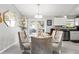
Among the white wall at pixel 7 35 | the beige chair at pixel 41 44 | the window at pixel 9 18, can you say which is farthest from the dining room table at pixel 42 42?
the window at pixel 9 18

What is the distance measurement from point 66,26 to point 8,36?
2010mm

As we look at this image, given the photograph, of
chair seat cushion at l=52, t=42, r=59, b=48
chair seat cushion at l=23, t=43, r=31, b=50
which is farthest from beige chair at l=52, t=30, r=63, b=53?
chair seat cushion at l=23, t=43, r=31, b=50

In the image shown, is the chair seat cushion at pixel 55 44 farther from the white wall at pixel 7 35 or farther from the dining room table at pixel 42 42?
the white wall at pixel 7 35

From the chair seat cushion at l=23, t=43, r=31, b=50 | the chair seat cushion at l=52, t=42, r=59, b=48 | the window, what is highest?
the window

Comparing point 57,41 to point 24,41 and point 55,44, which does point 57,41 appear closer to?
point 55,44

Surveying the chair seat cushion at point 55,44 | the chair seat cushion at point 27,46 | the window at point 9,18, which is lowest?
the chair seat cushion at point 27,46

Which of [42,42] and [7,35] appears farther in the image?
[7,35]

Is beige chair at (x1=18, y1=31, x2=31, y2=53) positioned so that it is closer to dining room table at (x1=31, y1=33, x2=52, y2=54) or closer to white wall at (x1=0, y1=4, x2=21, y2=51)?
dining room table at (x1=31, y1=33, x2=52, y2=54)

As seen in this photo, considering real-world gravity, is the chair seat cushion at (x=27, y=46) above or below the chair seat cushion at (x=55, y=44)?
below

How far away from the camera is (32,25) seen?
11.0 ft

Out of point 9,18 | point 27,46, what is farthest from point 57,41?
point 9,18

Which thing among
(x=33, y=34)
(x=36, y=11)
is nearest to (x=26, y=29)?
(x=33, y=34)
